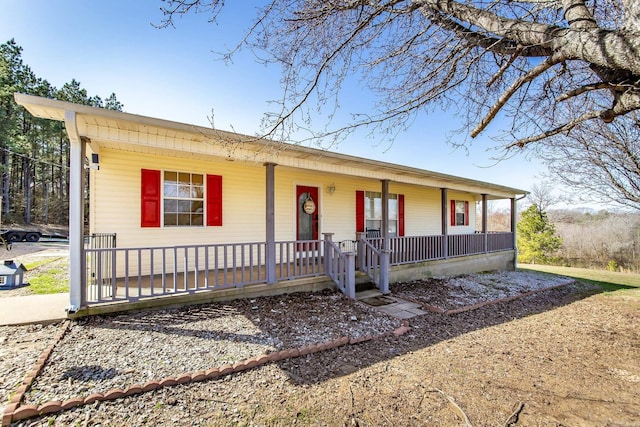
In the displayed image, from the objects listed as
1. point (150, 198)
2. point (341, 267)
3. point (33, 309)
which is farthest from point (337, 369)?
point (150, 198)

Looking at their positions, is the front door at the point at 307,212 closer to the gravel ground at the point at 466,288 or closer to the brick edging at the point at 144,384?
the gravel ground at the point at 466,288

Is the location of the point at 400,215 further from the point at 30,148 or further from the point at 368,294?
the point at 30,148

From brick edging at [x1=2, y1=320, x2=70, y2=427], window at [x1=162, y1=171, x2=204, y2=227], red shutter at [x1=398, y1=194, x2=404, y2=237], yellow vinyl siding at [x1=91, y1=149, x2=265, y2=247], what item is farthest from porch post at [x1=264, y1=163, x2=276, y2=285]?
red shutter at [x1=398, y1=194, x2=404, y2=237]

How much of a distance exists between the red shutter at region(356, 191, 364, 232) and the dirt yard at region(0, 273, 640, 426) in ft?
13.9

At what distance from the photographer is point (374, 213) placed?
9.95 meters

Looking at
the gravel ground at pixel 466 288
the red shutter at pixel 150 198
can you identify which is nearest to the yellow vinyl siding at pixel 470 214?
the gravel ground at pixel 466 288

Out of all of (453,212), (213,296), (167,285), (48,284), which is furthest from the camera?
(453,212)

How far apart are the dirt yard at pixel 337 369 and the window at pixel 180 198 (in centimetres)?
235

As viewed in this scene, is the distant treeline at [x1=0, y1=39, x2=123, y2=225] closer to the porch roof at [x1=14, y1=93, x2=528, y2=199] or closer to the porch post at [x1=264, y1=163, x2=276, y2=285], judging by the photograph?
the porch roof at [x1=14, y1=93, x2=528, y2=199]

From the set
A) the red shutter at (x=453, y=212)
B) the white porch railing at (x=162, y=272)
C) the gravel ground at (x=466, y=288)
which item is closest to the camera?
the white porch railing at (x=162, y=272)

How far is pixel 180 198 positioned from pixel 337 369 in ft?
16.5

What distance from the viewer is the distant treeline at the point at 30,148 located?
65.4 feet

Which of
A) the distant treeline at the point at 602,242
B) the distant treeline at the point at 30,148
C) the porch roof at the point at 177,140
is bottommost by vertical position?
the distant treeline at the point at 602,242

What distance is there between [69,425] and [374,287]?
5.94 m
